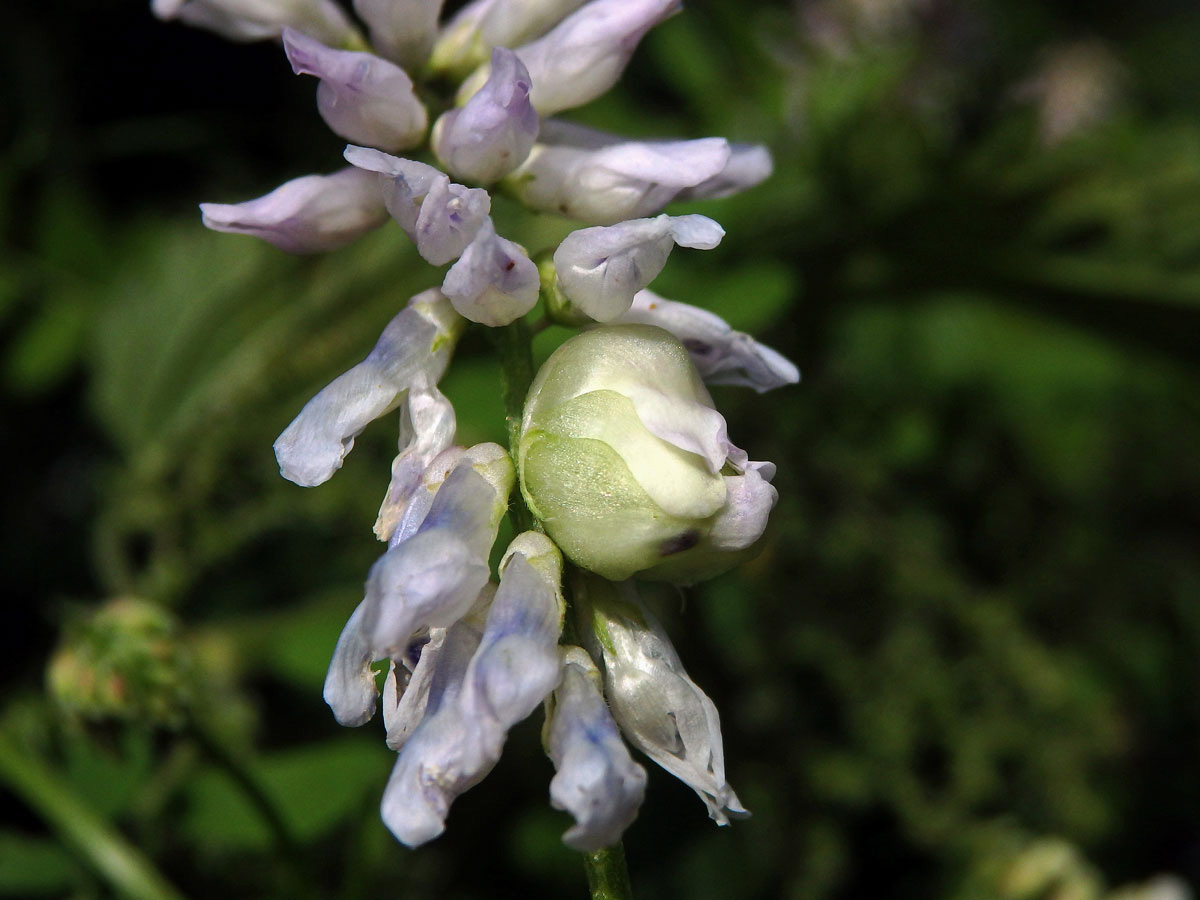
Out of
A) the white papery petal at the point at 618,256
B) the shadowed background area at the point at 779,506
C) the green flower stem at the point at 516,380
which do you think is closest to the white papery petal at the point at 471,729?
the green flower stem at the point at 516,380

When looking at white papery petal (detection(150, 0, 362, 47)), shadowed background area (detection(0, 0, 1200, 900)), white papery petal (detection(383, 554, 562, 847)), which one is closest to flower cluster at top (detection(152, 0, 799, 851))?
white papery petal (detection(383, 554, 562, 847))

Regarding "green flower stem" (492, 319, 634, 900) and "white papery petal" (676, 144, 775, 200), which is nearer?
"green flower stem" (492, 319, 634, 900)

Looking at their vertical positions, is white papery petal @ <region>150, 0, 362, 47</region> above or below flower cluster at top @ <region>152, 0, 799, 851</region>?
above

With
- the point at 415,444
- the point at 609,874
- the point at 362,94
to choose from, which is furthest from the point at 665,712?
the point at 362,94

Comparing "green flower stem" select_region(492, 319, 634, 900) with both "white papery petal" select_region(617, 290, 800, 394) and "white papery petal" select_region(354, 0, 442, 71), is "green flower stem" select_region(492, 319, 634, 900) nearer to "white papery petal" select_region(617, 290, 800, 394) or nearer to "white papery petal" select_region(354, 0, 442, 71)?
"white papery petal" select_region(617, 290, 800, 394)

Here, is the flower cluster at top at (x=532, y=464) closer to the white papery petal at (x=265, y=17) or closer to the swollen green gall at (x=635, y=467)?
the swollen green gall at (x=635, y=467)
